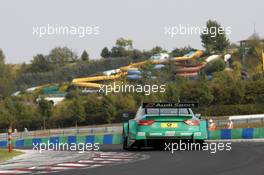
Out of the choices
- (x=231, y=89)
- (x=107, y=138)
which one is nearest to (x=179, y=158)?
(x=107, y=138)

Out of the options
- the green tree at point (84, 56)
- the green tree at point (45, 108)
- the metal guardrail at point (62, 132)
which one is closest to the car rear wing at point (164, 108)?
the metal guardrail at point (62, 132)

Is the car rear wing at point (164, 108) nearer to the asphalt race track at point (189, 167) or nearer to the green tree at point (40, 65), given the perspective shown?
the asphalt race track at point (189, 167)

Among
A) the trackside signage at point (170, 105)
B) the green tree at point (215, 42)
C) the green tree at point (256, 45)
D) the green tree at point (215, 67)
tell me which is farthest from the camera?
the green tree at point (215, 42)

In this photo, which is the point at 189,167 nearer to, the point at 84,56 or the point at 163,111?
the point at 163,111

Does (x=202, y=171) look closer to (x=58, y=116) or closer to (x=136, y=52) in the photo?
(x=58, y=116)

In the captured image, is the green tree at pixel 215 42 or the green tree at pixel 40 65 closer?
the green tree at pixel 215 42

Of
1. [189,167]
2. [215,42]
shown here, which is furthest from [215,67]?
[189,167]

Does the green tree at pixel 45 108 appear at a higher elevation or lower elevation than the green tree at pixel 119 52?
lower

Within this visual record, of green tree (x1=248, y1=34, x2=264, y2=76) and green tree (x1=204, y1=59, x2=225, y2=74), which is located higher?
green tree (x1=248, y1=34, x2=264, y2=76)

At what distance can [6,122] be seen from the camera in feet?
221

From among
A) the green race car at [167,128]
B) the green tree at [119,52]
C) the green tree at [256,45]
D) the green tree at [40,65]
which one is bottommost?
the green race car at [167,128]

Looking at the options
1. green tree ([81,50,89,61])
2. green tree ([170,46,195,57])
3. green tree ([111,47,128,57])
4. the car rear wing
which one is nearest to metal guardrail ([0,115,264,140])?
the car rear wing

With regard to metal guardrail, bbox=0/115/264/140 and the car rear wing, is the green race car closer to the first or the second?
the car rear wing

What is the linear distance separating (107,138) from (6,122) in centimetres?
3594
